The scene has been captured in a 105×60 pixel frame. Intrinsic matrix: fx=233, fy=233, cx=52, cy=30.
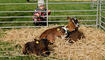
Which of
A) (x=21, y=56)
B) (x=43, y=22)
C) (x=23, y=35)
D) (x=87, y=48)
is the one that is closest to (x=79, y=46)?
(x=87, y=48)

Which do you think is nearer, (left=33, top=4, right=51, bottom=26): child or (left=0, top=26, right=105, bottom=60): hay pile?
(left=0, top=26, right=105, bottom=60): hay pile

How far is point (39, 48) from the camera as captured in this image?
6.25 meters

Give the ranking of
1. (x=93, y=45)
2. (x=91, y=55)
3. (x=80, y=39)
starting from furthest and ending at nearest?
(x=80, y=39)
(x=93, y=45)
(x=91, y=55)

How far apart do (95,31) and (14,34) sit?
3122 millimetres

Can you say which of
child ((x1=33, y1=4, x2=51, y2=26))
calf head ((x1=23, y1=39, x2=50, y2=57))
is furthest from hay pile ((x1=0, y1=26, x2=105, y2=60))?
child ((x1=33, y1=4, x2=51, y2=26))

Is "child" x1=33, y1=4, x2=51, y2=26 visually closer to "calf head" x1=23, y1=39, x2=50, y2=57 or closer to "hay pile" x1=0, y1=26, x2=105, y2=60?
"hay pile" x1=0, y1=26, x2=105, y2=60

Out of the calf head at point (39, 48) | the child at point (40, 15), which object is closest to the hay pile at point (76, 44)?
the calf head at point (39, 48)

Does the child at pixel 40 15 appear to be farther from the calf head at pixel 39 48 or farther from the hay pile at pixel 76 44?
the calf head at pixel 39 48

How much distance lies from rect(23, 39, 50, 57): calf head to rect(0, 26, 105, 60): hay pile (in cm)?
29

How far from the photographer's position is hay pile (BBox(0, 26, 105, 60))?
20.1ft

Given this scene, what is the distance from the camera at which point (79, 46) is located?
697 centimetres

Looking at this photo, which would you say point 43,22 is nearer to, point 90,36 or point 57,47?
point 90,36

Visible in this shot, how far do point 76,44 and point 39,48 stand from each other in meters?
1.45

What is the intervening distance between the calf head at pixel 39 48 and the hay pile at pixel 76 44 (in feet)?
0.94
